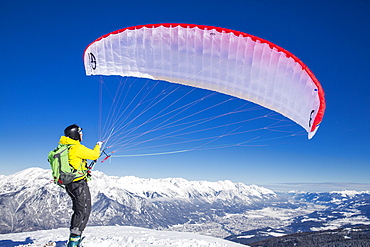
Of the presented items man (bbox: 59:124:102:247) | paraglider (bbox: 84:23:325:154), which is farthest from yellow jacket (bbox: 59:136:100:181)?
paraglider (bbox: 84:23:325:154)

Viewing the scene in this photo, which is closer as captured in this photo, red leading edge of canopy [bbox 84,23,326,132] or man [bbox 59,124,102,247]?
man [bbox 59,124,102,247]

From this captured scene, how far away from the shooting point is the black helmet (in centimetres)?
545

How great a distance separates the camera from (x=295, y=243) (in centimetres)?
6756

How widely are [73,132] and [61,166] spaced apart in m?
0.78

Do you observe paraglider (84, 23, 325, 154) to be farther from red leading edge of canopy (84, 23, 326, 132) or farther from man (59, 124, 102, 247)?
man (59, 124, 102, 247)

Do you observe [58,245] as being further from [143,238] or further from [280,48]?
[280,48]

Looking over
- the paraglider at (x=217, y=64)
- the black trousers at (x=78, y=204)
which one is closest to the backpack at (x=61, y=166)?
the black trousers at (x=78, y=204)

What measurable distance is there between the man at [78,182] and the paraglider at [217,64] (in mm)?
4168

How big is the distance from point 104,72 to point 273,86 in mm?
6142

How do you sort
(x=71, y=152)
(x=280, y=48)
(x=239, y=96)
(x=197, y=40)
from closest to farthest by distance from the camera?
(x=71, y=152), (x=280, y=48), (x=197, y=40), (x=239, y=96)

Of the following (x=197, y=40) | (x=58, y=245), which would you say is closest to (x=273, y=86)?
(x=197, y=40)

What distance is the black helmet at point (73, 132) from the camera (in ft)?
17.9

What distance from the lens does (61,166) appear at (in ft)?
16.7

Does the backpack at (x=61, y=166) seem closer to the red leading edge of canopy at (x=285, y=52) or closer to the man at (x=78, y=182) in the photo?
the man at (x=78, y=182)
